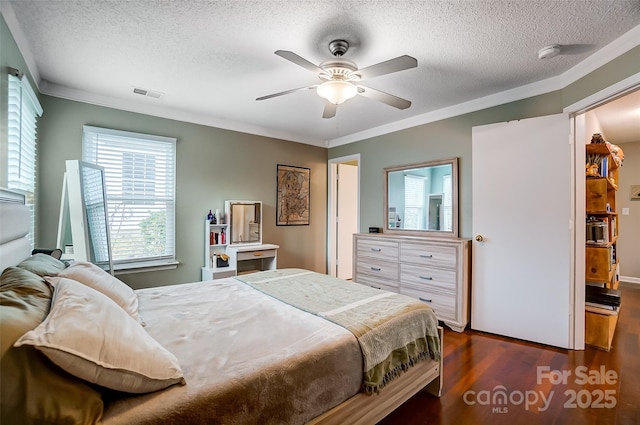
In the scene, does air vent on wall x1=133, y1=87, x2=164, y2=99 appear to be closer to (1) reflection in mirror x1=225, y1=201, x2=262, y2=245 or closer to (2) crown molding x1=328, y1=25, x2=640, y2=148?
(1) reflection in mirror x1=225, y1=201, x2=262, y2=245

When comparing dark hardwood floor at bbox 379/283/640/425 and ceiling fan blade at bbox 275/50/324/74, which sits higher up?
ceiling fan blade at bbox 275/50/324/74

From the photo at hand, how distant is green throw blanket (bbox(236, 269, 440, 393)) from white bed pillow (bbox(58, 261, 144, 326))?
0.88 meters

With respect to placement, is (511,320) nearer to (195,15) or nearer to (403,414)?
(403,414)

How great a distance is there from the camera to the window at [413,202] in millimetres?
3857

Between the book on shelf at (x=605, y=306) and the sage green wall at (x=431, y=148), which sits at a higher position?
the sage green wall at (x=431, y=148)

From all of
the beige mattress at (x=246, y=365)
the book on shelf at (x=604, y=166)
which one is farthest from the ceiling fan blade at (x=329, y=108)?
the book on shelf at (x=604, y=166)

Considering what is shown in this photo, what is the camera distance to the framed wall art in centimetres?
461

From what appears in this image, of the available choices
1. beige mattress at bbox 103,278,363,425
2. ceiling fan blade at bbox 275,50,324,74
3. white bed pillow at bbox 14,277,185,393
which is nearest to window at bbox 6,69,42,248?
beige mattress at bbox 103,278,363,425

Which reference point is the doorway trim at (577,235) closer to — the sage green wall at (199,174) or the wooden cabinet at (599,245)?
the wooden cabinet at (599,245)

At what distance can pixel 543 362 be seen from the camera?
2.46 meters

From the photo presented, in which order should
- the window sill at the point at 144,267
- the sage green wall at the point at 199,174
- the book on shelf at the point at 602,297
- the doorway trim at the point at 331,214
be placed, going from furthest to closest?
the doorway trim at the point at 331,214 < the window sill at the point at 144,267 < the sage green wall at the point at 199,174 < the book on shelf at the point at 602,297

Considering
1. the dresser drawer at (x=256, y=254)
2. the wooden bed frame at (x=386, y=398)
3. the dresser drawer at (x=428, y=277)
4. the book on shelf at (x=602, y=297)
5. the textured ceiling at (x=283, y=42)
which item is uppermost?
the textured ceiling at (x=283, y=42)

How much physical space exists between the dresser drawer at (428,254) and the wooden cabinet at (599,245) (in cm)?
124

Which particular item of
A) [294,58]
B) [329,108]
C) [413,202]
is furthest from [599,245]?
[294,58]
